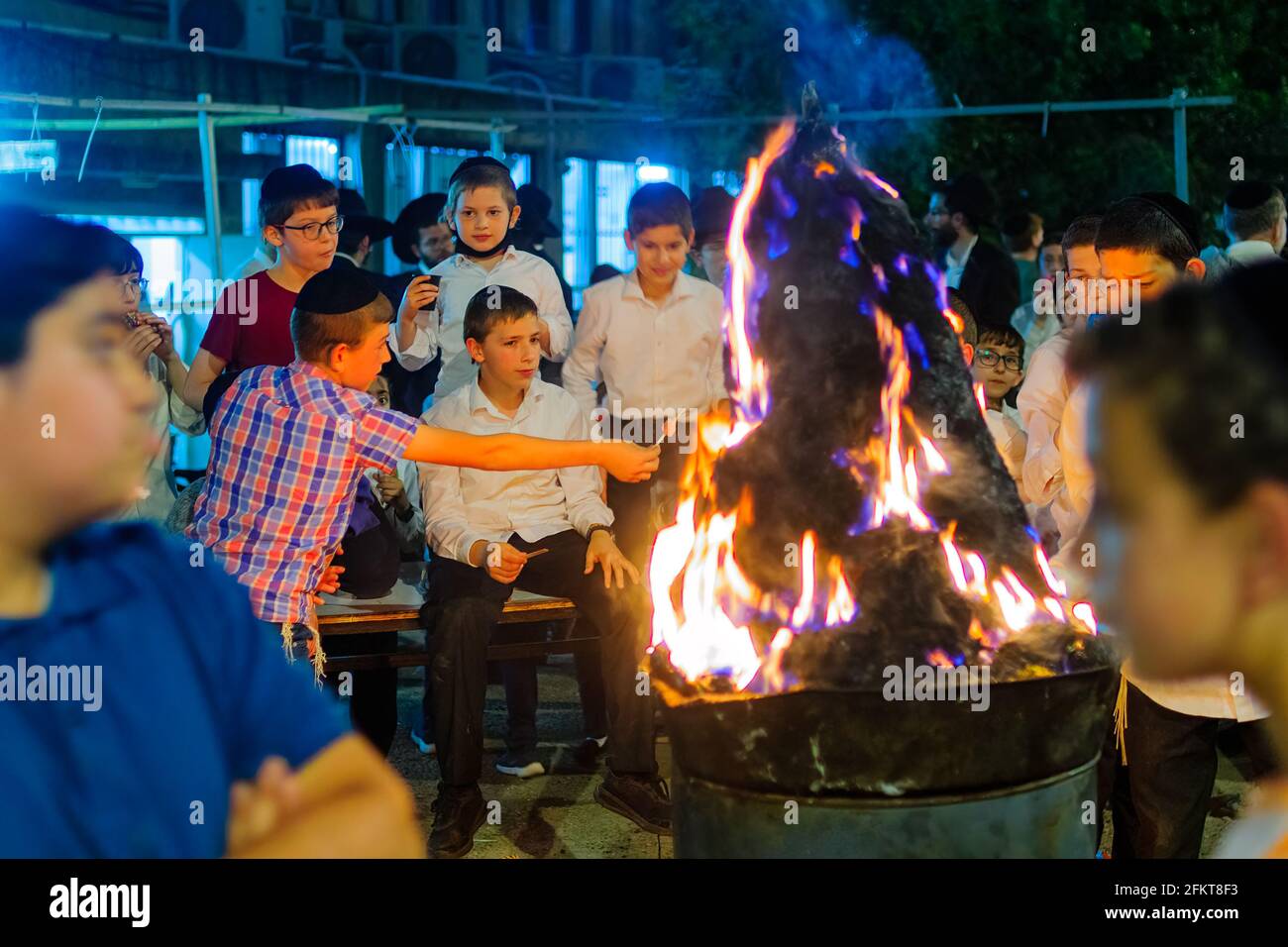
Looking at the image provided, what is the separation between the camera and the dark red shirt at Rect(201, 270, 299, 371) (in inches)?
253

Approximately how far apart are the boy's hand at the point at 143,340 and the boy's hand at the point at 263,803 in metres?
4.58

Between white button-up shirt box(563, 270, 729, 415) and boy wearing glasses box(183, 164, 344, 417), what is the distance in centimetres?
135

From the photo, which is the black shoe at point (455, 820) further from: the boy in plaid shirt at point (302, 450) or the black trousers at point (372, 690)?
the boy in plaid shirt at point (302, 450)

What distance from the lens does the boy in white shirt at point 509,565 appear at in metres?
5.80

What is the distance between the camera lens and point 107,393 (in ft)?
5.67

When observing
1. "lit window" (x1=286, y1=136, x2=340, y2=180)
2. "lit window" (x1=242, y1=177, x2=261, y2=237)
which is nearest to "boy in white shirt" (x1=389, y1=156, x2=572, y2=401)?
"lit window" (x1=242, y1=177, x2=261, y2=237)

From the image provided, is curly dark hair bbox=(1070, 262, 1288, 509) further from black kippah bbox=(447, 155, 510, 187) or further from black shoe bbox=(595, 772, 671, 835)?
black kippah bbox=(447, 155, 510, 187)

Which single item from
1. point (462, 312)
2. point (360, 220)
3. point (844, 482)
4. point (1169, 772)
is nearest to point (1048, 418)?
point (1169, 772)

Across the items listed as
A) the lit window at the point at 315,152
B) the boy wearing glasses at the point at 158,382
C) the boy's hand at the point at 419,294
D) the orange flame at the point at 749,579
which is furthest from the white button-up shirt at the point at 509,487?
the lit window at the point at 315,152

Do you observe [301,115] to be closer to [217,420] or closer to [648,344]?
[648,344]

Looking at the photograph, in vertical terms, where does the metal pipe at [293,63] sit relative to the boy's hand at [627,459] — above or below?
above

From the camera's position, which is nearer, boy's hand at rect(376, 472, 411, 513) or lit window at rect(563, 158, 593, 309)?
boy's hand at rect(376, 472, 411, 513)

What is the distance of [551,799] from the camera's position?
646cm

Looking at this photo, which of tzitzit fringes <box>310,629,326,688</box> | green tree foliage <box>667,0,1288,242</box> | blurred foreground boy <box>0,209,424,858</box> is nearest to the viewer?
blurred foreground boy <box>0,209,424,858</box>
